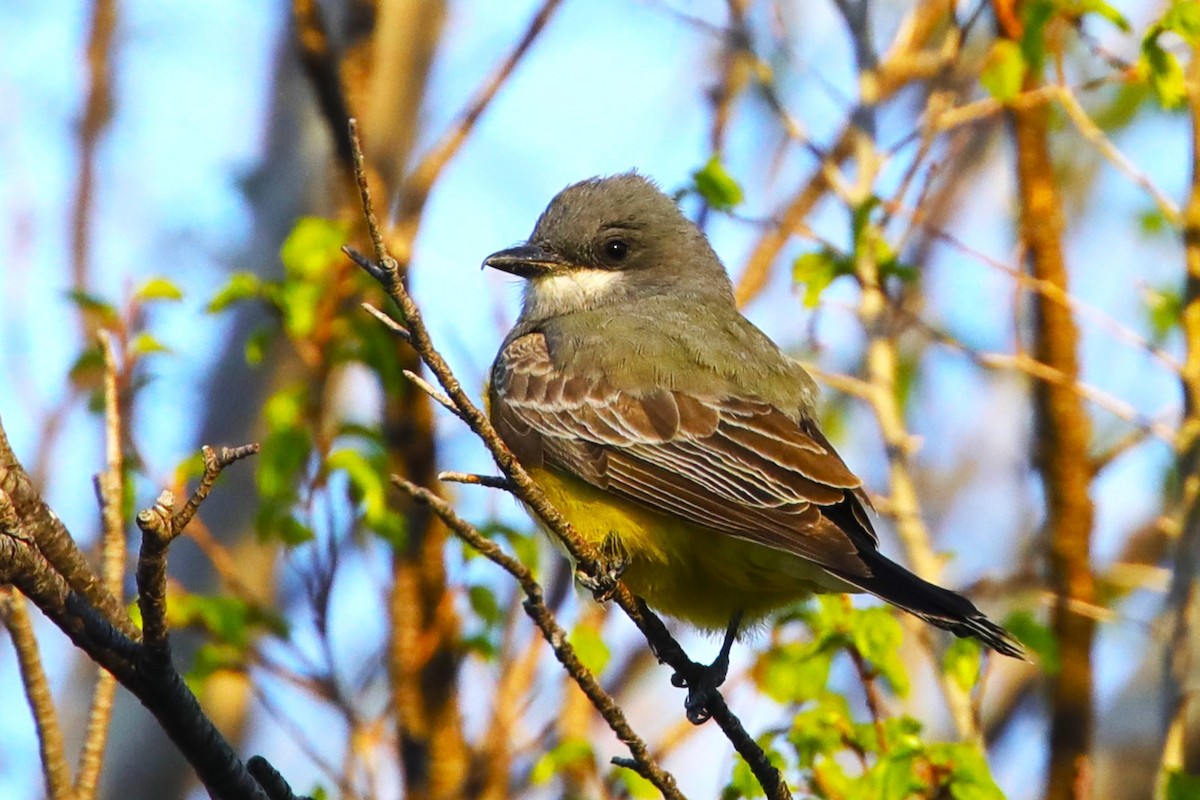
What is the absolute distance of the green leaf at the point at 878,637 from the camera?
4.44 m

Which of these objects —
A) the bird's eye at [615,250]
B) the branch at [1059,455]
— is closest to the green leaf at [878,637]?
the branch at [1059,455]

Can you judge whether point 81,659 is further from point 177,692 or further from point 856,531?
point 177,692

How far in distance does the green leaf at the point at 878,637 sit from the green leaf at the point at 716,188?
161cm

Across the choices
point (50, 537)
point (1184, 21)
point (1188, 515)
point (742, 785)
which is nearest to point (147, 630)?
point (50, 537)

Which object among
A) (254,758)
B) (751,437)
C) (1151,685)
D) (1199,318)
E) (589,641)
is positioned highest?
(1199,318)

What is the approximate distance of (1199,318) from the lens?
5785 mm

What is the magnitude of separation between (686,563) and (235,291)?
193cm

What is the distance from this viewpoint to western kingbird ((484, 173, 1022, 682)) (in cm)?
420

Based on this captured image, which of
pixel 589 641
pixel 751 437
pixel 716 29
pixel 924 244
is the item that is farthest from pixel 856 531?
pixel 924 244

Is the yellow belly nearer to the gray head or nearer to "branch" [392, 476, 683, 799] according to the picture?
"branch" [392, 476, 683, 799]

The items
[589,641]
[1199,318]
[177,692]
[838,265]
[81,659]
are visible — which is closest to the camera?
[177,692]

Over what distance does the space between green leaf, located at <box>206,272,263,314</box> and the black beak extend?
90 centimetres

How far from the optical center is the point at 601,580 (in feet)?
13.7

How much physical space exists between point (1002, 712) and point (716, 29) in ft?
12.6
